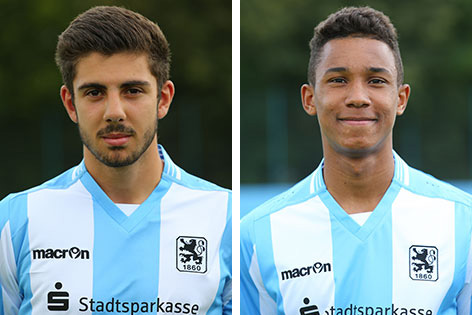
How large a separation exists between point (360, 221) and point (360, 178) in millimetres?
126

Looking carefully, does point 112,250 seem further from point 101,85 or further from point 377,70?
point 377,70

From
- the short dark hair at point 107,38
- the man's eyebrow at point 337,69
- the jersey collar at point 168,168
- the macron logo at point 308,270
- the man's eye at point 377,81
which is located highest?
the short dark hair at point 107,38

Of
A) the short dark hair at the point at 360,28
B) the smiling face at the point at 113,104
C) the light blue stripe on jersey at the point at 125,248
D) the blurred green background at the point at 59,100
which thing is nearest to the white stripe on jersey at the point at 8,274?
the light blue stripe on jersey at the point at 125,248

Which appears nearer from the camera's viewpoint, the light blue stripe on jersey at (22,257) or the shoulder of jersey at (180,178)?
the light blue stripe on jersey at (22,257)

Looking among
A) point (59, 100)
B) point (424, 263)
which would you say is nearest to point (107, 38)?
point (424, 263)

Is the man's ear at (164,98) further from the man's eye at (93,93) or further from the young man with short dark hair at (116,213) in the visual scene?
the man's eye at (93,93)

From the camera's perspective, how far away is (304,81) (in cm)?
776

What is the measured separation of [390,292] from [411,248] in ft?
0.45

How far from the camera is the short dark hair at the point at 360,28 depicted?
1864 mm

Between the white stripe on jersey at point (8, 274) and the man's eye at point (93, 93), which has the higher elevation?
the man's eye at point (93, 93)

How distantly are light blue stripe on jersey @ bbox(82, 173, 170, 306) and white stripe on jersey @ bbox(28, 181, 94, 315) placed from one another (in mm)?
23

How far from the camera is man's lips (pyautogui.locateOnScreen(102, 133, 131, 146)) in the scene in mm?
1909

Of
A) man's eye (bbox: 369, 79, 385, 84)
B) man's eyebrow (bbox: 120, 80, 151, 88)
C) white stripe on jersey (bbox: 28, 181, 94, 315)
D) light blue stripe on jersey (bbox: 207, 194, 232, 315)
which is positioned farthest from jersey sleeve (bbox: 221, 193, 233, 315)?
man's eye (bbox: 369, 79, 385, 84)

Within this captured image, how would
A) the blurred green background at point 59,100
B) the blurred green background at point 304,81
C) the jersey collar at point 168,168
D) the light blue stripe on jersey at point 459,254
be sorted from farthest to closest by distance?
1. the blurred green background at point 304,81
2. the blurred green background at point 59,100
3. the jersey collar at point 168,168
4. the light blue stripe on jersey at point 459,254
